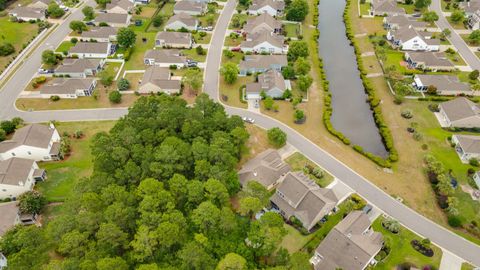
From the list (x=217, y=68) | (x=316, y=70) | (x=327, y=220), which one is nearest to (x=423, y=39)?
(x=316, y=70)

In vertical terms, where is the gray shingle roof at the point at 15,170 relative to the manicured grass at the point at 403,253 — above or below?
above

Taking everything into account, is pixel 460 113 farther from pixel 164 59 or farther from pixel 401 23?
pixel 164 59

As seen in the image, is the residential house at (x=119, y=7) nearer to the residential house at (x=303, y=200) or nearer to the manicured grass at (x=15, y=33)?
the manicured grass at (x=15, y=33)

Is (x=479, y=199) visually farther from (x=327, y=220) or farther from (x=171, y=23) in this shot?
(x=171, y=23)

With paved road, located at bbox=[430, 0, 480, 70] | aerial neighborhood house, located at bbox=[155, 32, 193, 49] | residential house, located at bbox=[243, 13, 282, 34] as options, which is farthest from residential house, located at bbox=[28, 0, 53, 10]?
paved road, located at bbox=[430, 0, 480, 70]

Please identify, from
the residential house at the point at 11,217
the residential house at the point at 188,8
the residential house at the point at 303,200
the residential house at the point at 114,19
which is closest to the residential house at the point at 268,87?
the residential house at the point at 303,200

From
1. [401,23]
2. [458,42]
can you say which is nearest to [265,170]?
[401,23]

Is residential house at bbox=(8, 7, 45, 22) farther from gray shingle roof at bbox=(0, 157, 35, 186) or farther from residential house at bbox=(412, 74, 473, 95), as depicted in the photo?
residential house at bbox=(412, 74, 473, 95)
